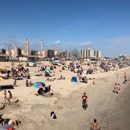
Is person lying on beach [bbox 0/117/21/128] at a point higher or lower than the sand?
higher

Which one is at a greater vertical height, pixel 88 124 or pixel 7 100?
pixel 7 100

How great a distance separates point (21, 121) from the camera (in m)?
11.5

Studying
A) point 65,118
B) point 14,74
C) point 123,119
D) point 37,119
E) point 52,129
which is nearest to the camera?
point 52,129

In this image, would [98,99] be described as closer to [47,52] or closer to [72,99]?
[72,99]

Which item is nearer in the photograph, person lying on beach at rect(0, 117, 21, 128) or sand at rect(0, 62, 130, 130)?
person lying on beach at rect(0, 117, 21, 128)

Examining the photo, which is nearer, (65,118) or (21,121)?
(21,121)

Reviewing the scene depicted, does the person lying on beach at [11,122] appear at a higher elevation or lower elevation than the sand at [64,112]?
higher

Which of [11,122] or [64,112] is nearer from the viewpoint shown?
[11,122]

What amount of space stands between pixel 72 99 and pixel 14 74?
15078mm

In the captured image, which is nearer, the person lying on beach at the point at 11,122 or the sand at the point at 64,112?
the person lying on beach at the point at 11,122

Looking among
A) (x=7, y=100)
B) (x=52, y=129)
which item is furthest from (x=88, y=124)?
(x=7, y=100)

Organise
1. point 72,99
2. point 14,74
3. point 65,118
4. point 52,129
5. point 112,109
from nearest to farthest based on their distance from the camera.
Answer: point 52,129 < point 65,118 < point 112,109 < point 72,99 < point 14,74

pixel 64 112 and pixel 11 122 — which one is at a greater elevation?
pixel 11 122

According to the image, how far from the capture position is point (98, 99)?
19.6 meters
